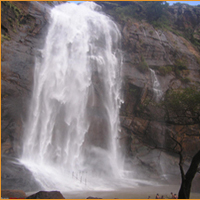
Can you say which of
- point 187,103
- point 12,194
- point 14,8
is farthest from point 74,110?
point 14,8

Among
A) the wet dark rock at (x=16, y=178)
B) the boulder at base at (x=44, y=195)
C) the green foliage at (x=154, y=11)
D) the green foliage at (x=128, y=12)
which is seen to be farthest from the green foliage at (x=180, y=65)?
the boulder at base at (x=44, y=195)

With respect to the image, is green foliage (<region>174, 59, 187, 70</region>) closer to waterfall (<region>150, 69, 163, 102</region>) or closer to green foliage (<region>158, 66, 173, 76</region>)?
green foliage (<region>158, 66, 173, 76</region>)

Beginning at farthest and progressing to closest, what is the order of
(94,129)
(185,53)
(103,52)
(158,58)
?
(185,53), (158,58), (103,52), (94,129)

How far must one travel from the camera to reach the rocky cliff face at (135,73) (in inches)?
670

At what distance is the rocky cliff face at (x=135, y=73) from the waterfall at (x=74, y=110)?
1001 millimetres

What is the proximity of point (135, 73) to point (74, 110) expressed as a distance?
342 inches

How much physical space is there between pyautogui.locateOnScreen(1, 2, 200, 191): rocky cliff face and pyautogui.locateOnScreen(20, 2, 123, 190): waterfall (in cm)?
100

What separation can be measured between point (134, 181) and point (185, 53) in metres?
19.2

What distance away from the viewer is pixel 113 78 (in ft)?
76.4

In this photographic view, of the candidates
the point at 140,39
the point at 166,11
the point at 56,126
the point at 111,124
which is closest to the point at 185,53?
the point at 140,39

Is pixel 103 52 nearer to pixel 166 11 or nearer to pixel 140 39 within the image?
pixel 140 39

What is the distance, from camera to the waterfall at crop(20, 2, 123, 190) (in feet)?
54.6

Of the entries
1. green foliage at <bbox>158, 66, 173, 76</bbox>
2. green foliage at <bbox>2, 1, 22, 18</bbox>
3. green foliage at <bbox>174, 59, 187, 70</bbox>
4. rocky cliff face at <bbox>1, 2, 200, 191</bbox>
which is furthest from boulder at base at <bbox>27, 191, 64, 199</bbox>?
green foliage at <bbox>174, 59, 187, 70</bbox>

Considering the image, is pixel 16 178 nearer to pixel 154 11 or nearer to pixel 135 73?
pixel 135 73
